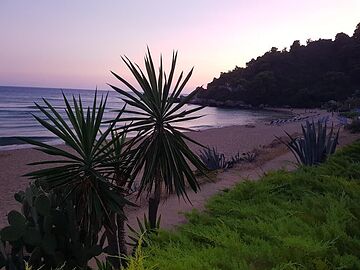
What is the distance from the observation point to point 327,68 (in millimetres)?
86250

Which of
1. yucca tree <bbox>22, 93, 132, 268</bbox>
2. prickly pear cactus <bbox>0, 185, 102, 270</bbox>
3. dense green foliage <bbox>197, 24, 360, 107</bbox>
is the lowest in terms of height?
prickly pear cactus <bbox>0, 185, 102, 270</bbox>

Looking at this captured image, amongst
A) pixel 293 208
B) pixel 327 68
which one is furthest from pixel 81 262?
pixel 327 68

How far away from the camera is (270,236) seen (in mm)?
2244

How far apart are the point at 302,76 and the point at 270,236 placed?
8945 cm

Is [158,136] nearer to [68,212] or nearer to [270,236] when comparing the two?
[68,212]

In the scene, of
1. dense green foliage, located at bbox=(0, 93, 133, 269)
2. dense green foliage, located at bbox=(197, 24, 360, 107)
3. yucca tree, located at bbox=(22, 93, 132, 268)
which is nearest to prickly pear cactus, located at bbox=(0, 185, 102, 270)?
dense green foliage, located at bbox=(0, 93, 133, 269)

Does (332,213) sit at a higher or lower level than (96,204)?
higher

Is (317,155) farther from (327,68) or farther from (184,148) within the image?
(327,68)

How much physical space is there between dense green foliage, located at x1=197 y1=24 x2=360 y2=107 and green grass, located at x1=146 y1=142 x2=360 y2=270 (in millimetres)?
78083

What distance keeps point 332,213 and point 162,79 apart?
2.46 m

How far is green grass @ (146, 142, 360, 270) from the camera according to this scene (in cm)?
198

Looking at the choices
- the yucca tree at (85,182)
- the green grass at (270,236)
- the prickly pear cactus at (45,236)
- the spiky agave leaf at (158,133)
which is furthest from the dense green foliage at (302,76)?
the prickly pear cactus at (45,236)

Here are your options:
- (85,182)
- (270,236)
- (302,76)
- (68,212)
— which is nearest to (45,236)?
(68,212)

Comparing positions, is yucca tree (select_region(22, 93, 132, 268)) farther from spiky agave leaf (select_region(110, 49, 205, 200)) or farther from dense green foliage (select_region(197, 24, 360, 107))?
dense green foliage (select_region(197, 24, 360, 107))
